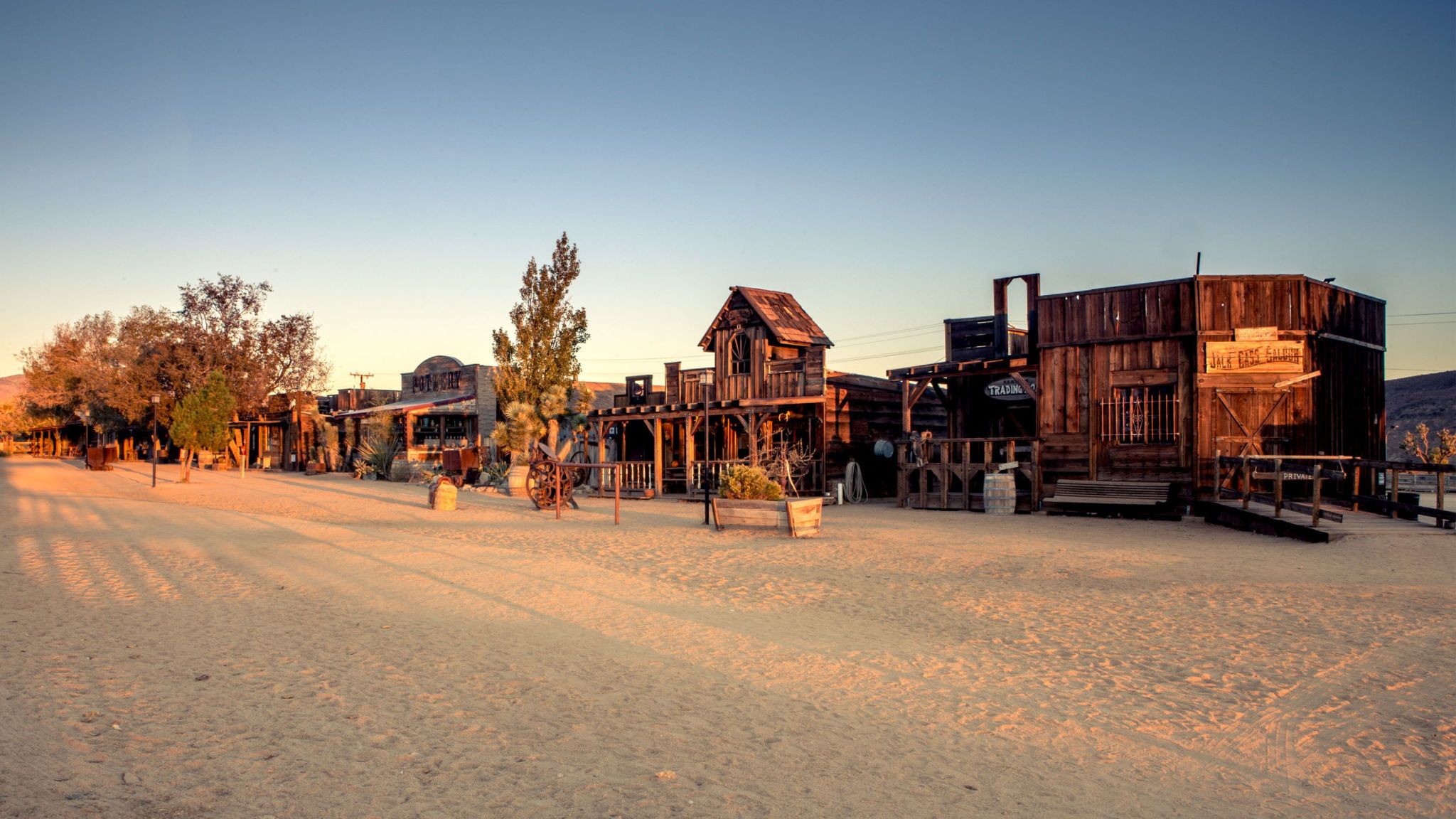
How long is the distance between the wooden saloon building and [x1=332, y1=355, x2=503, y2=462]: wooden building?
802 inches

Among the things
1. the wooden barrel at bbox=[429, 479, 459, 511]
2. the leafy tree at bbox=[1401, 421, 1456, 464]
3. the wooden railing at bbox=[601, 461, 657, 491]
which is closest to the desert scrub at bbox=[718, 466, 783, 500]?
the wooden barrel at bbox=[429, 479, 459, 511]

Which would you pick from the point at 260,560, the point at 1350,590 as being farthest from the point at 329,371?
the point at 1350,590

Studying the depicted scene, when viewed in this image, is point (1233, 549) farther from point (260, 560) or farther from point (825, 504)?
point (260, 560)

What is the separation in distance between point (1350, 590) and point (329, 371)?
173ft

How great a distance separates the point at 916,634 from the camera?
24.9 feet

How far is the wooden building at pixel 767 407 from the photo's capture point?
24062 mm

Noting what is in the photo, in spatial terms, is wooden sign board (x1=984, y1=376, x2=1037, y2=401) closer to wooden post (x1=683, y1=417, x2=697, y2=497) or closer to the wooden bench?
the wooden bench

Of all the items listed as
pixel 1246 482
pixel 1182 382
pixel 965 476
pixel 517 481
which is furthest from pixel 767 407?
pixel 1246 482

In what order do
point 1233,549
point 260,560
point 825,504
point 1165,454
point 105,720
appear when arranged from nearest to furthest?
point 105,720
point 260,560
point 1233,549
point 1165,454
point 825,504

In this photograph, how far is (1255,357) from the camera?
17.4 meters

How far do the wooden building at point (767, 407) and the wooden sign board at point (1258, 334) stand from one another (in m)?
9.51

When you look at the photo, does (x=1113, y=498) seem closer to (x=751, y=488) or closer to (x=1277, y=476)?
(x=1277, y=476)

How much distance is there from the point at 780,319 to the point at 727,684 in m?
19.8

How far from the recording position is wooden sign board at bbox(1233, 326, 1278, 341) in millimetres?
17422
